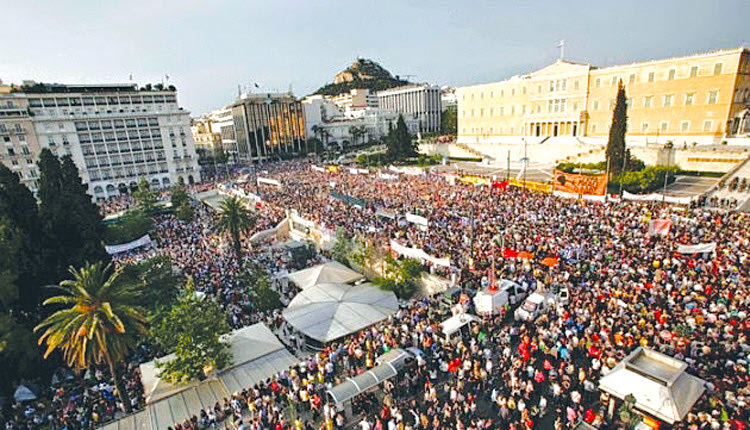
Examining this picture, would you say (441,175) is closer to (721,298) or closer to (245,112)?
(721,298)

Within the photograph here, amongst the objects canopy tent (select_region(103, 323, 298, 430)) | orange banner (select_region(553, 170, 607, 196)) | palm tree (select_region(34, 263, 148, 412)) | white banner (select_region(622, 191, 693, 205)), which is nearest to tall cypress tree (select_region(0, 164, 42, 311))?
palm tree (select_region(34, 263, 148, 412))

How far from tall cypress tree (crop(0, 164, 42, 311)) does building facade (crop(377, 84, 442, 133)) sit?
14189 cm

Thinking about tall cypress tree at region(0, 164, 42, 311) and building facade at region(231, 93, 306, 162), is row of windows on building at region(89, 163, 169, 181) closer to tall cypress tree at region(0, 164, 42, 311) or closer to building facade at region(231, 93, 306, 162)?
building facade at region(231, 93, 306, 162)

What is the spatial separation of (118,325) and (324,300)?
30.4 feet

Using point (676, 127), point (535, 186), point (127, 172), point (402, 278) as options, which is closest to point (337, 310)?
point (402, 278)

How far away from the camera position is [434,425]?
38.1 ft

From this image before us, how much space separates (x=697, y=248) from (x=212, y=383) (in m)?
23.3

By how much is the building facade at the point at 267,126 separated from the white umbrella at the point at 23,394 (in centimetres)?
10270

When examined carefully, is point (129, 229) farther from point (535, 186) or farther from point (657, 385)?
point (657, 385)

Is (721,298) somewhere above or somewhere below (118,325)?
below

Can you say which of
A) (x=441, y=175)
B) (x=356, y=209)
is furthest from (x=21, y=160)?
(x=441, y=175)

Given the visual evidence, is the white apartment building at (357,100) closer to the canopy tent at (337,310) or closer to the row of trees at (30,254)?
the row of trees at (30,254)

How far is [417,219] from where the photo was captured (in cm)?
2942

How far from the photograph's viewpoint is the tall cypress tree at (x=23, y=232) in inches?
727
